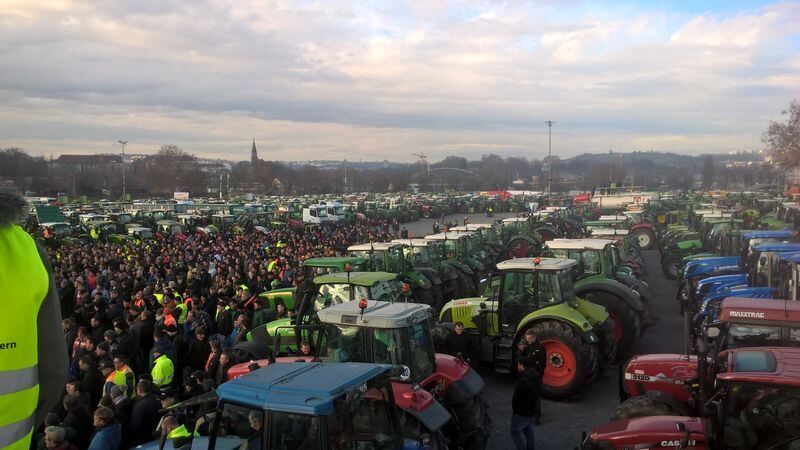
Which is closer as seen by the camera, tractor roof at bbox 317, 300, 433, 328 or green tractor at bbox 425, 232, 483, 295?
tractor roof at bbox 317, 300, 433, 328

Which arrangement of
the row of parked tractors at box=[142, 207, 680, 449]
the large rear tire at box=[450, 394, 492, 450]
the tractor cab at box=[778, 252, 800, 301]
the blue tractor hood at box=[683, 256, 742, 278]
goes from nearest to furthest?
the row of parked tractors at box=[142, 207, 680, 449] < the large rear tire at box=[450, 394, 492, 450] < the tractor cab at box=[778, 252, 800, 301] < the blue tractor hood at box=[683, 256, 742, 278]

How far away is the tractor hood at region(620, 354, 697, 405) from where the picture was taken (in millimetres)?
6855

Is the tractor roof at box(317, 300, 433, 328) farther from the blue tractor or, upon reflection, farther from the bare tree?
the bare tree

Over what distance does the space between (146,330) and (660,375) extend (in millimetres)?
7307

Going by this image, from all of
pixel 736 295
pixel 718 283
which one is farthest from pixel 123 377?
pixel 718 283

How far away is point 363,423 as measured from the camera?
438cm

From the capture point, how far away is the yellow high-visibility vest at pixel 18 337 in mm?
1836

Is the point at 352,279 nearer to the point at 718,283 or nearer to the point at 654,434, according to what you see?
the point at 654,434

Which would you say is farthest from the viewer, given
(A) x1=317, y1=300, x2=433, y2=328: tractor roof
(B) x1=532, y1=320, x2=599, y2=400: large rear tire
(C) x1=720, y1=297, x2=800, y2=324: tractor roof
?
(B) x1=532, y1=320, x2=599, y2=400: large rear tire

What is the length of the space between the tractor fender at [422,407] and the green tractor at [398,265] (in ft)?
27.4

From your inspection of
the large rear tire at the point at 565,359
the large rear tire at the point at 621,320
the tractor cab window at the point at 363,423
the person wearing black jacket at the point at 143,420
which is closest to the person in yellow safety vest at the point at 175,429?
the person wearing black jacket at the point at 143,420

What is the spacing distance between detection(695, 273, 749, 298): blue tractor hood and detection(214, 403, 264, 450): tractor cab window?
11.6 meters

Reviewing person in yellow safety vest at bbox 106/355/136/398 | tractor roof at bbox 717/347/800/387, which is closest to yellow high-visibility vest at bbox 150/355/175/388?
person in yellow safety vest at bbox 106/355/136/398

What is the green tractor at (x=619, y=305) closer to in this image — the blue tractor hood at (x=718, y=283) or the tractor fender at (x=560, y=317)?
the tractor fender at (x=560, y=317)
